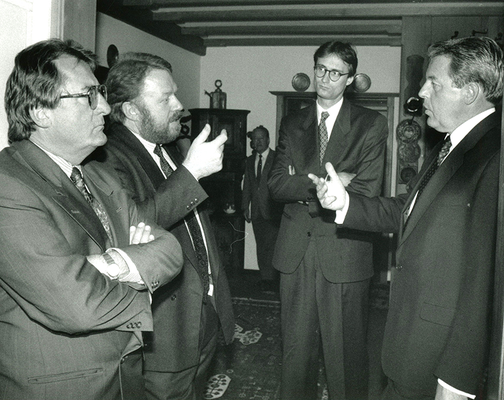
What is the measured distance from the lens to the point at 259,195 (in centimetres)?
760

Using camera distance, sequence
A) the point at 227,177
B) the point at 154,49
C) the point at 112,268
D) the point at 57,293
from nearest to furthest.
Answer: the point at 57,293 < the point at 112,268 < the point at 154,49 < the point at 227,177

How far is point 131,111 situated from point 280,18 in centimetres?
459

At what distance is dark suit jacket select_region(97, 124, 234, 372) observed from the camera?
7.28 ft

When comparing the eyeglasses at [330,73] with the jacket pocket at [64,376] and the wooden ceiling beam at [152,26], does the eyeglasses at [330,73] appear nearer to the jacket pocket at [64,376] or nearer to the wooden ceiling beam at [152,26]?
the jacket pocket at [64,376]

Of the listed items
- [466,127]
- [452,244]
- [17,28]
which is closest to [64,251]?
[17,28]

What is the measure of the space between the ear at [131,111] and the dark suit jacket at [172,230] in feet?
0.26

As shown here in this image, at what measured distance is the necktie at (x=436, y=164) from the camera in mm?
2135

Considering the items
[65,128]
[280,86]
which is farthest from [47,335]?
[280,86]

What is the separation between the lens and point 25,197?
1482mm

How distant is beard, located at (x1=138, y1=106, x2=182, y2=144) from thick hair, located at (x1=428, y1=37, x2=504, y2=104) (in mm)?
1293

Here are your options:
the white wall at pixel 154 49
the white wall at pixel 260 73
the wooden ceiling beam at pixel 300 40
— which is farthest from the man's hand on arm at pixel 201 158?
the white wall at pixel 260 73

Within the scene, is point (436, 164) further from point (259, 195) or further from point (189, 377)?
point (259, 195)

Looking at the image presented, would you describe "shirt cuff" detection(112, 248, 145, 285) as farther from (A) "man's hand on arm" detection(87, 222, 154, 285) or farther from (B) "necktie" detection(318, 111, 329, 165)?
(B) "necktie" detection(318, 111, 329, 165)

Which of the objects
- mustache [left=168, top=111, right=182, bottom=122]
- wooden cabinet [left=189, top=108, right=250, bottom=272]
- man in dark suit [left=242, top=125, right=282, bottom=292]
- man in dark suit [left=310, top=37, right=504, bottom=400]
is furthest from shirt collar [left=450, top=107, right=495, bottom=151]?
wooden cabinet [left=189, top=108, right=250, bottom=272]
